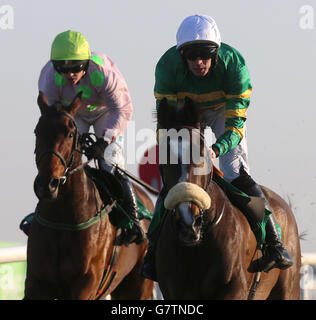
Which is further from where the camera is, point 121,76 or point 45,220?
point 121,76

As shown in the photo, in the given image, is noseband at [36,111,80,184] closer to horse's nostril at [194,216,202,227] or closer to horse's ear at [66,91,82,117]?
horse's ear at [66,91,82,117]

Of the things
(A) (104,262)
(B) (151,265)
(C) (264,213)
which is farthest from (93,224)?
(C) (264,213)

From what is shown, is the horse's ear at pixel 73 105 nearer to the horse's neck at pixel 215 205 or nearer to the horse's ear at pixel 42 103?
the horse's ear at pixel 42 103

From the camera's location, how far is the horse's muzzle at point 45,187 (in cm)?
677

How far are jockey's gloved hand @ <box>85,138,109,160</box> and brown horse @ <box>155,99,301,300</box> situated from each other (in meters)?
1.45

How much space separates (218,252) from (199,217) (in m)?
0.63

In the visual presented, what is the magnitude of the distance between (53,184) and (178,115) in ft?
4.33

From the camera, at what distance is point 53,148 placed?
22.6 ft

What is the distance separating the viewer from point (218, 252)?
6145 mm

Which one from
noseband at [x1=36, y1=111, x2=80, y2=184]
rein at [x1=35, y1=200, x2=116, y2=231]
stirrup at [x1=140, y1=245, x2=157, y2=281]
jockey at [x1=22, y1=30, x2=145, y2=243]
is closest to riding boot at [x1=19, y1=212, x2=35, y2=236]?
jockey at [x1=22, y1=30, x2=145, y2=243]

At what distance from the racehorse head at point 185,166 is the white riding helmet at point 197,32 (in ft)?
2.17
